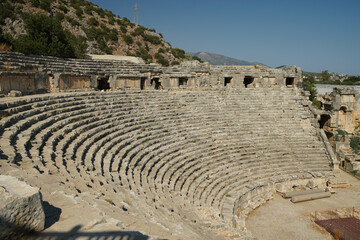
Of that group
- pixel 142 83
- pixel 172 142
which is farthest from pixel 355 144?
pixel 142 83

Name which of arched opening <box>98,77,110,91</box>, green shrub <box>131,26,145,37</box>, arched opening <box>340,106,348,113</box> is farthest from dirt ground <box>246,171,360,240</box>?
green shrub <box>131,26,145,37</box>

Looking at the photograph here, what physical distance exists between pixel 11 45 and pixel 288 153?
58.8 feet

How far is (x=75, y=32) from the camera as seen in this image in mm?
29359

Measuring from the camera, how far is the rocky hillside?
1784 cm

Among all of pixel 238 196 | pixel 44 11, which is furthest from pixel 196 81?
pixel 44 11

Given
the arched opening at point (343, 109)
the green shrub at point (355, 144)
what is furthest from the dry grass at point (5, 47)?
the arched opening at point (343, 109)

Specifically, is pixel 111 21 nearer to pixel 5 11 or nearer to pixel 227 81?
pixel 5 11

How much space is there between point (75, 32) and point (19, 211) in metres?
30.4

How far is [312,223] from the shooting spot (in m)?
9.05

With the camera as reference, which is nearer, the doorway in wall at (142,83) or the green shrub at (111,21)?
the doorway in wall at (142,83)

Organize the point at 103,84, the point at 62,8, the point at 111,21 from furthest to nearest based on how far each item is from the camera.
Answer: the point at 111,21 < the point at 62,8 < the point at 103,84

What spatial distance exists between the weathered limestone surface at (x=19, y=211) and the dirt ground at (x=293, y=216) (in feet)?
23.0

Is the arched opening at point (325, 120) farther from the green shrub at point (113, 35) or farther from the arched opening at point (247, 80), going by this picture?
the green shrub at point (113, 35)

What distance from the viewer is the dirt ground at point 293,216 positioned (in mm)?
8375
